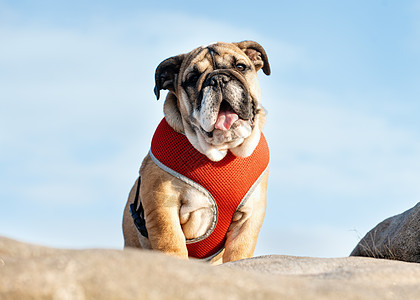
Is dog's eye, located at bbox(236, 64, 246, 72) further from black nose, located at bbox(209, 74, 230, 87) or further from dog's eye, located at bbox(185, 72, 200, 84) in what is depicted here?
dog's eye, located at bbox(185, 72, 200, 84)

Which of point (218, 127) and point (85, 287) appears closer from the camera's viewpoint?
point (85, 287)

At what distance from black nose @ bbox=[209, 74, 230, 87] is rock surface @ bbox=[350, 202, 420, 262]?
3.96 m

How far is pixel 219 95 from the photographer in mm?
5863

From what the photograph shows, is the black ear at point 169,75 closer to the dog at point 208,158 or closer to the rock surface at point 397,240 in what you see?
the dog at point 208,158

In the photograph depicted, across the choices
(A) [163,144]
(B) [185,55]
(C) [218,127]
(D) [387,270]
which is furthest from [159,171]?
(D) [387,270]

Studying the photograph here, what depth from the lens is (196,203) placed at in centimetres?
625

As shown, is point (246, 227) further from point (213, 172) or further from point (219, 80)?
point (219, 80)

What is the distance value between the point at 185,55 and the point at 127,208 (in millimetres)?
2467

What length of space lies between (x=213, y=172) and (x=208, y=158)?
0.59 feet

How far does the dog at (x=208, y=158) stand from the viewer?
6012mm

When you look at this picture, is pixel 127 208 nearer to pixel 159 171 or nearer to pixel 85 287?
pixel 159 171

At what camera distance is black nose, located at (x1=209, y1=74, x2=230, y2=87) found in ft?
19.3

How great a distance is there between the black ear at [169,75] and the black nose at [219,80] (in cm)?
68

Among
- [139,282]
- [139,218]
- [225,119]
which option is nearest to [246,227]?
[139,218]
